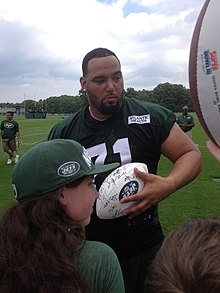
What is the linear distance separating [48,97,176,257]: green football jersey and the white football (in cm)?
16

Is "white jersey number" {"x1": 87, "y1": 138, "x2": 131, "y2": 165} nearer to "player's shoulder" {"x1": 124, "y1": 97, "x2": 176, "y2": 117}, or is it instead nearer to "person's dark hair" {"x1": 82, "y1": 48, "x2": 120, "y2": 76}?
"player's shoulder" {"x1": 124, "y1": 97, "x2": 176, "y2": 117}

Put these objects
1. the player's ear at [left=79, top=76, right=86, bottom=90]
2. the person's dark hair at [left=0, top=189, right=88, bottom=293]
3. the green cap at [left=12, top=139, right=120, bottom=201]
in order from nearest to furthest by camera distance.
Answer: the person's dark hair at [left=0, top=189, right=88, bottom=293]
the green cap at [left=12, top=139, right=120, bottom=201]
the player's ear at [left=79, top=76, right=86, bottom=90]

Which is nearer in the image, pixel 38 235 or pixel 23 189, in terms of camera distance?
pixel 38 235

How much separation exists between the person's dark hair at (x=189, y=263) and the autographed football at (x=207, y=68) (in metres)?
0.97

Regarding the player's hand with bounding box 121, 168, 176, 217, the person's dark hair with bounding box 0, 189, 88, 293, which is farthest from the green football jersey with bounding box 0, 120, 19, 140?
the person's dark hair with bounding box 0, 189, 88, 293

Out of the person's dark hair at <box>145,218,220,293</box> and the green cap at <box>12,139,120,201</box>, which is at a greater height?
the green cap at <box>12,139,120,201</box>

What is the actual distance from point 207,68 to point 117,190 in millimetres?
932

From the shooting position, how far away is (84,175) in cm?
192

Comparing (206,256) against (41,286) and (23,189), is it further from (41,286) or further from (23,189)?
(23,189)

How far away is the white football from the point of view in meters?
2.64

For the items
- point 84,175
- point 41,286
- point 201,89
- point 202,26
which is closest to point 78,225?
point 84,175

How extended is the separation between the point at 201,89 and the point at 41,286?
131 cm

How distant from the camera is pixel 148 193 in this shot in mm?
2627

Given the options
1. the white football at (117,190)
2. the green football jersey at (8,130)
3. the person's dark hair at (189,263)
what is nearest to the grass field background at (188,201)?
the white football at (117,190)
